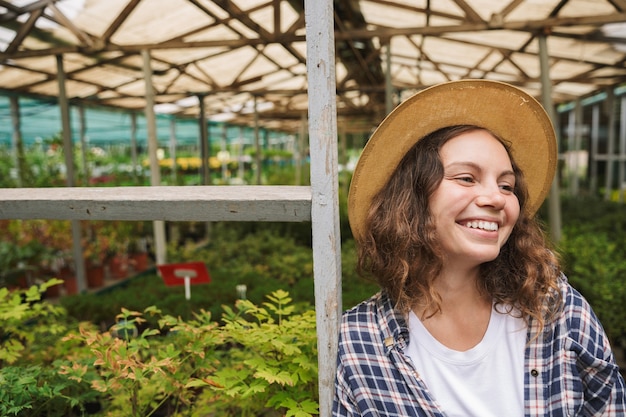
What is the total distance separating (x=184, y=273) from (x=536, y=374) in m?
1.89

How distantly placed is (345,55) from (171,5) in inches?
112

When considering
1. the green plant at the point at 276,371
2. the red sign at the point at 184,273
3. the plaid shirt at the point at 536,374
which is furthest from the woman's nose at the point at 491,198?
the red sign at the point at 184,273

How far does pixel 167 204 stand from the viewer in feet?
4.50

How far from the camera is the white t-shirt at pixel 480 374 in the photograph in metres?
1.26

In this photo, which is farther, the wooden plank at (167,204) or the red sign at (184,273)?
the red sign at (184,273)

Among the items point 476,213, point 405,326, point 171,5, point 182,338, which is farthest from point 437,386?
point 171,5

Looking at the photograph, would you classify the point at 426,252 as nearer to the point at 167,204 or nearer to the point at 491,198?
the point at 491,198

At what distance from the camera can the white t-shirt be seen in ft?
4.14

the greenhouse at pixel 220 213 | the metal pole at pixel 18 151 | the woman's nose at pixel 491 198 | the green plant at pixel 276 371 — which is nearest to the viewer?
the woman's nose at pixel 491 198

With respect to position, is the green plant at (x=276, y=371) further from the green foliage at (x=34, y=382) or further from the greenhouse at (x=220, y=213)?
the green foliage at (x=34, y=382)

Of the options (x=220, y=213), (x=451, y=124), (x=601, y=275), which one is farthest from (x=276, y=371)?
(x=601, y=275)

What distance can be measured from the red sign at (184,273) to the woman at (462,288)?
57.7 inches

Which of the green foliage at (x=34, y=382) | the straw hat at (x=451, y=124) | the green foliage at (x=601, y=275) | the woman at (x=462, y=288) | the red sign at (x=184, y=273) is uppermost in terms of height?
the straw hat at (x=451, y=124)

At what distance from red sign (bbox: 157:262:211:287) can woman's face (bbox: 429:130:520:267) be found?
1.70 meters
